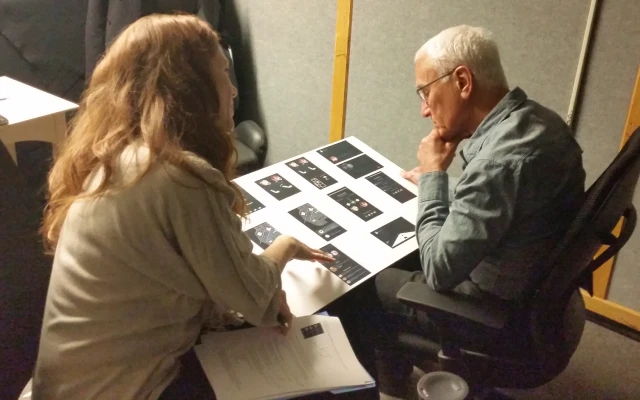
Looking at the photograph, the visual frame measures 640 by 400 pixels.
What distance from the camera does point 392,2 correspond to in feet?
7.32

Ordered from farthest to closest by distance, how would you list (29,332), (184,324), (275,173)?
(275,173) → (29,332) → (184,324)

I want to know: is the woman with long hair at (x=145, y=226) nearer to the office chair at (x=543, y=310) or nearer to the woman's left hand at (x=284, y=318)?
the woman's left hand at (x=284, y=318)

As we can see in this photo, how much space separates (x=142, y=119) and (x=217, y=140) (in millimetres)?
135

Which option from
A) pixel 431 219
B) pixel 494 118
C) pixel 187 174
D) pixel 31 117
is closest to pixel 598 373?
pixel 431 219

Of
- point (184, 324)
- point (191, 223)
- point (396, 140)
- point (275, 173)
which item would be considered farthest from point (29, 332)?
point (396, 140)

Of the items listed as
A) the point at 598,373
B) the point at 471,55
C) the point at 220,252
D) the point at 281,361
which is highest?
the point at 471,55

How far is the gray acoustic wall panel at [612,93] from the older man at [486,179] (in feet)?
2.25

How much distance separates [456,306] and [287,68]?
178 cm

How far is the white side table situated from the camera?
1.97 meters

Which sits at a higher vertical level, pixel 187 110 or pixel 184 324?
pixel 187 110

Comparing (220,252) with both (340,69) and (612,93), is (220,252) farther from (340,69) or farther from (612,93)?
(340,69)

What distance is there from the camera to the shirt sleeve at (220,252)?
97cm

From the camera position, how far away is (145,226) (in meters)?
0.97

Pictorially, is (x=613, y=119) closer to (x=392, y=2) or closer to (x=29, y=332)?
(x=392, y=2)
